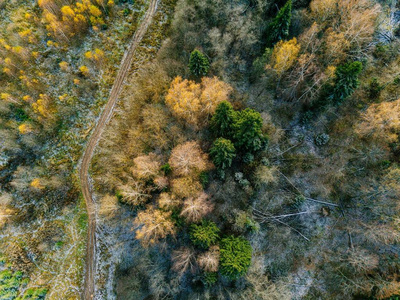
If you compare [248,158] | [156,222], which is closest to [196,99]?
[248,158]

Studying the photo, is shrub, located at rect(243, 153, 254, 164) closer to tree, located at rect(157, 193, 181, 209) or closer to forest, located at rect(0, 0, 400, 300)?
forest, located at rect(0, 0, 400, 300)

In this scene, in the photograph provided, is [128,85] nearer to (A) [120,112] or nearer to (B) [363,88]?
(A) [120,112]

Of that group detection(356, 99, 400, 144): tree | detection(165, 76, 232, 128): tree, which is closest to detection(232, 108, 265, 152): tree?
detection(165, 76, 232, 128): tree

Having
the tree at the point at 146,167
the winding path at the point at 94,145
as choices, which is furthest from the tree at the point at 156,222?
the winding path at the point at 94,145

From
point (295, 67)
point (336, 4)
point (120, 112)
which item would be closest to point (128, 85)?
point (120, 112)

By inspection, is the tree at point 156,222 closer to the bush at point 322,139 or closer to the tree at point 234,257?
the tree at point 234,257

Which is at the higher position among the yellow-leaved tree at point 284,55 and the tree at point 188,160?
the yellow-leaved tree at point 284,55
